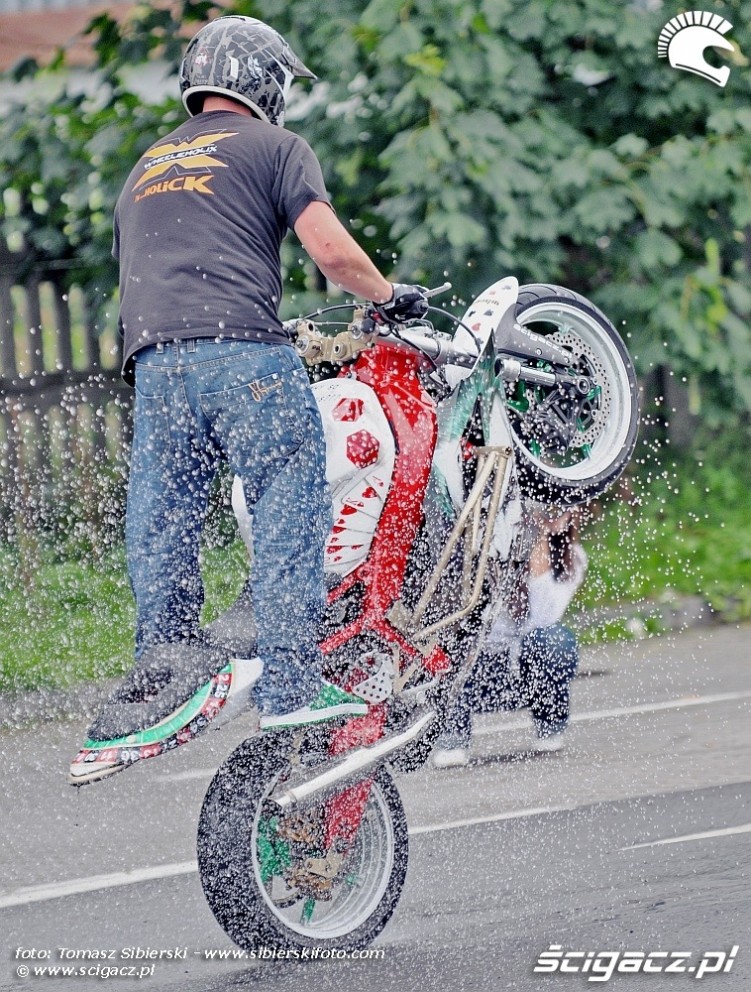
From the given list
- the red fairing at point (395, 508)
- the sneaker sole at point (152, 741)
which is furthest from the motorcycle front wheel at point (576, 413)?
the sneaker sole at point (152, 741)

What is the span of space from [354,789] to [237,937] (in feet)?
1.56

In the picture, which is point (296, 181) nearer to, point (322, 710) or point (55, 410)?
point (322, 710)

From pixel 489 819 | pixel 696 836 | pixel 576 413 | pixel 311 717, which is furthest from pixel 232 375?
pixel 696 836

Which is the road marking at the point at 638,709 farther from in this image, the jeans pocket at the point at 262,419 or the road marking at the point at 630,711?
the jeans pocket at the point at 262,419

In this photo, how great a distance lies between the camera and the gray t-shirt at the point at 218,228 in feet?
13.1

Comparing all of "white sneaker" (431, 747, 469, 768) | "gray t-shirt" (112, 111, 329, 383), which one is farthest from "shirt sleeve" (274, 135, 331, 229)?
"white sneaker" (431, 747, 469, 768)

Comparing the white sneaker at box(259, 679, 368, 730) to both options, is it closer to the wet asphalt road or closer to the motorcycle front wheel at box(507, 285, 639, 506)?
the wet asphalt road

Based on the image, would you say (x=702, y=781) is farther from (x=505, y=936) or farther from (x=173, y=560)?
(x=173, y=560)

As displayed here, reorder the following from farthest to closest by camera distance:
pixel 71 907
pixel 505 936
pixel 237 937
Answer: pixel 71 907 < pixel 505 936 < pixel 237 937

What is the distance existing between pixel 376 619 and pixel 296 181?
1153 millimetres

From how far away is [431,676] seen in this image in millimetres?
4395

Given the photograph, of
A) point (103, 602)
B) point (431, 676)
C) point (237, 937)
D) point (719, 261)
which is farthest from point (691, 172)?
point (237, 937)

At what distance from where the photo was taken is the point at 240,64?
411 centimetres

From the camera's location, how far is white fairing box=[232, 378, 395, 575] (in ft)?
13.8
